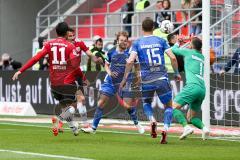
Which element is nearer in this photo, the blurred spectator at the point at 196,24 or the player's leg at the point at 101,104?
the player's leg at the point at 101,104

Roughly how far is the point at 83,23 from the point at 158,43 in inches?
722

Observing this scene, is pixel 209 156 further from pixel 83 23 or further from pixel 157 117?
pixel 83 23

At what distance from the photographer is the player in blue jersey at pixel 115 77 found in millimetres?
19438

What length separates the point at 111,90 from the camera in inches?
773

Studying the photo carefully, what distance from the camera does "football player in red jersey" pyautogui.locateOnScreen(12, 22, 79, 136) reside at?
60.0ft

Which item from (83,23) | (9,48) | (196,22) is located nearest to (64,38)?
(196,22)

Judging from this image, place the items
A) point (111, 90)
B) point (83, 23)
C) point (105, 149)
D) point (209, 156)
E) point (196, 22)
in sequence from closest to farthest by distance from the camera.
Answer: point (209, 156) < point (105, 149) < point (111, 90) < point (196, 22) < point (83, 23)

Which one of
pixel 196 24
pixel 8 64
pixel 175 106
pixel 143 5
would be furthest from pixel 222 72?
pixel 8 64

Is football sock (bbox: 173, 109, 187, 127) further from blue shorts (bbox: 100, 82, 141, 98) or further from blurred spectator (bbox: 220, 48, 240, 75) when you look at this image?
blurred spectator (bbox: 220, 48, 240, 75)

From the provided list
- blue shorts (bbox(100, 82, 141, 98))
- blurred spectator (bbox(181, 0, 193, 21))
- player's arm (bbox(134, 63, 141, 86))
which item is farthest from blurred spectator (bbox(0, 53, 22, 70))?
player's arm (bbox(134, 63, 141, 86))

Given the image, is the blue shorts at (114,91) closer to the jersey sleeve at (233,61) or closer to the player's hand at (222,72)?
the player's hand at (222,72)

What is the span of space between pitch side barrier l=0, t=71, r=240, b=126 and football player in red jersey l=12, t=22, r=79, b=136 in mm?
3846

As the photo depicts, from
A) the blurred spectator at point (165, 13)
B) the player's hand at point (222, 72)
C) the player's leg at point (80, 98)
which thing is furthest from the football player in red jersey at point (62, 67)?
the blurred spectator at point (165, 13)

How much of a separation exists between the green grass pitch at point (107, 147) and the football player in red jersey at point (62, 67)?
50cm
